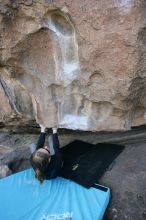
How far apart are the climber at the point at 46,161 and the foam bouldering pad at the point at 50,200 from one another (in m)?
0.08

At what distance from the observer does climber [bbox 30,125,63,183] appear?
2271mm

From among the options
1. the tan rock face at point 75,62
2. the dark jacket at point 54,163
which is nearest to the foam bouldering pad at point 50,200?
the dark jacket at point 54,163

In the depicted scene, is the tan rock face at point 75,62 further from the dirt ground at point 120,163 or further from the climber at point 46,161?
the dirt ground at point 120,163

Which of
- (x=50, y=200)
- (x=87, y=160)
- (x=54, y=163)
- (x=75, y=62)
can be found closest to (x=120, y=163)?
(x=87, y=160)

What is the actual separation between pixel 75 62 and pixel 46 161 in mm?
800

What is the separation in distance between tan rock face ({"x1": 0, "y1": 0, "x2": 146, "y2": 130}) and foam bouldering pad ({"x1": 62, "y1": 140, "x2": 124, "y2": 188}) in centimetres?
37

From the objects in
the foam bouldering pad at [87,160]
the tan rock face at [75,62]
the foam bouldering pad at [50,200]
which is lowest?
the foam bouldering pad at [50,200]

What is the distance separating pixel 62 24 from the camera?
76.8 inches

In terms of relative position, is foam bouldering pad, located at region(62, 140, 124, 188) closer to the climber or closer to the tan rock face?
the climber

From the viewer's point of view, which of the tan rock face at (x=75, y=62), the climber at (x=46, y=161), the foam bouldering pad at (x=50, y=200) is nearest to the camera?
the tan rock face at (x=75, y=62)

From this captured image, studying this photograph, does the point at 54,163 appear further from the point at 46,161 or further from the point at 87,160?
the point at 87,160

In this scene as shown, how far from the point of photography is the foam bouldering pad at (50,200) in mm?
2072

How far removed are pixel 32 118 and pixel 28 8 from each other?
97 centimetres

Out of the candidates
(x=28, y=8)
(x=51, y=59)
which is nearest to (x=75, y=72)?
(x=51, y=59)
